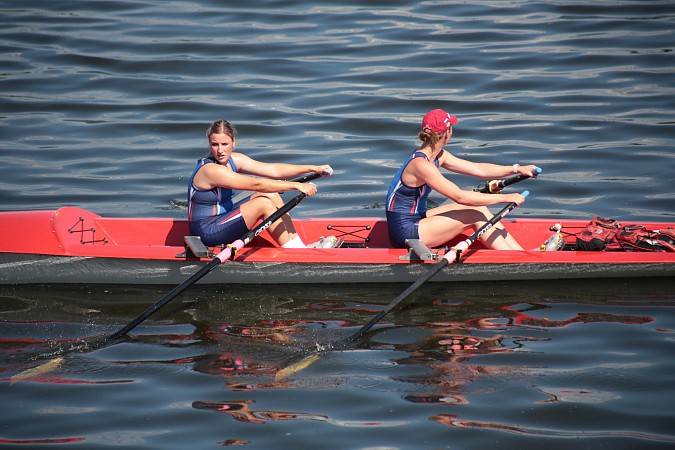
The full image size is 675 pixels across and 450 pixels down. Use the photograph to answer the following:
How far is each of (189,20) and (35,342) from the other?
13049 mm

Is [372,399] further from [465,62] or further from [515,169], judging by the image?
[465,62]

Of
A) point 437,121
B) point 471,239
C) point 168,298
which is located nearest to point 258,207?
point 168,298

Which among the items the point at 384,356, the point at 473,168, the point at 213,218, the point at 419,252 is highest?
the point at 473,168

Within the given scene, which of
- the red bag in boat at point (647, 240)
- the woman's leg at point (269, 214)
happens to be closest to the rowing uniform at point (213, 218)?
the woman's leg at point (269, 214)

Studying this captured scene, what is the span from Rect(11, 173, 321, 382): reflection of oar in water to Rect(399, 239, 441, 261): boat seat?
1092mm

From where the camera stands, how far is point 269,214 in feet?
29.4

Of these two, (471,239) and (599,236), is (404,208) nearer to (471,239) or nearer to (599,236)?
(471,239)

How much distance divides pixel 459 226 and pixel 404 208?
0.54 metres

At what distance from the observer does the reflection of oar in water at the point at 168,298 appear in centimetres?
727

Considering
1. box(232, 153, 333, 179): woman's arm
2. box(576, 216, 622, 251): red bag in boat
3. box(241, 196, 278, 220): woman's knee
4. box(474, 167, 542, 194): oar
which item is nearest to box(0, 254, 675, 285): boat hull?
box(576, 216, 622, 251): red bag in boat

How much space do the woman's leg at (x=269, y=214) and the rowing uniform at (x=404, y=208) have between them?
3.18 ft

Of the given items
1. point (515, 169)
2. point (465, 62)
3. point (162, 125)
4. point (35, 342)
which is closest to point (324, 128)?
point (162, 125)

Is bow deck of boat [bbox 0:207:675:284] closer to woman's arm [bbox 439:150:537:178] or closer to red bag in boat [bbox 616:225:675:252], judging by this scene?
red bag in boat [bbox 616:225:675:252]

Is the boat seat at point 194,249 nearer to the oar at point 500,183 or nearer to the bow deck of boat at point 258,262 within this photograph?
the bow deck of boat at point 258,262
